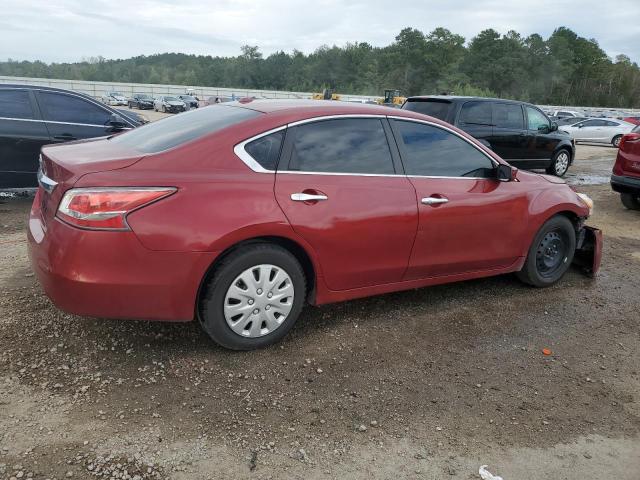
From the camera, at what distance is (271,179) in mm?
3174

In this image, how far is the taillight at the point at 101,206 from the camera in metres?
2.77

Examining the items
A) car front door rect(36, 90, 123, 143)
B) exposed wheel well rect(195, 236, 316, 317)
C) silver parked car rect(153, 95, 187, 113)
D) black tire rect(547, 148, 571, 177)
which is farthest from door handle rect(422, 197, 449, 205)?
silver parked car rect(153, 95, 187, 113)

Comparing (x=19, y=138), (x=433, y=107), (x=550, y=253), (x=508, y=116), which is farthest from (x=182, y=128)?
(x=508, y=116)

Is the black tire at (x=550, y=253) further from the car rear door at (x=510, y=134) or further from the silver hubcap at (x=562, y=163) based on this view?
the silver hubcap at (x=562, y=163)

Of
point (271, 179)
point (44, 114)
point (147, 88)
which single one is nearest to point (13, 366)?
point (271, 179)

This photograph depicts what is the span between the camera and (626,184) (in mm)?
7953

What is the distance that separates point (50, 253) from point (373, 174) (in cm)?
208

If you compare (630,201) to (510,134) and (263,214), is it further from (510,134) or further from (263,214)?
(263,214)

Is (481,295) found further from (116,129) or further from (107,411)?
(116,129)

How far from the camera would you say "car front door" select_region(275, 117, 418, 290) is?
129 inches

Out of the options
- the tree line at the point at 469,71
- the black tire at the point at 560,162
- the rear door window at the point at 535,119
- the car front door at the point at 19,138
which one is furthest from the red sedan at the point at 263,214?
the tree line at the point at 469,71

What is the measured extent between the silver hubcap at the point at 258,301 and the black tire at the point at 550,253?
2474mm

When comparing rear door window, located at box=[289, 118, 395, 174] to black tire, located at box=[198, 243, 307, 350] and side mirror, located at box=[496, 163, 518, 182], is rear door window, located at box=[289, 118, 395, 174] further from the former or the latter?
side mirror, located at box=[496, 163, 518, 182]

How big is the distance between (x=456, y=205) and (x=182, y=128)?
6.81ft
